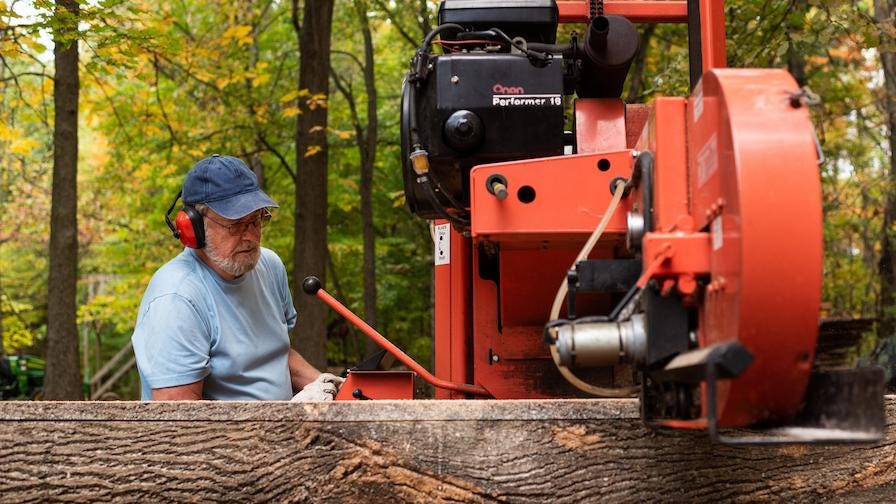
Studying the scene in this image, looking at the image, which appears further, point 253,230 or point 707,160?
point 253,230

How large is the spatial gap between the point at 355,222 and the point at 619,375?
1216 cm

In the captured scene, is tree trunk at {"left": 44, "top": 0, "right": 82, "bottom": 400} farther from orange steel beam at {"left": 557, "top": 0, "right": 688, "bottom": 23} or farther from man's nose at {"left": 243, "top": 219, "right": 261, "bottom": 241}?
orange steel beam at {"left": 557, "top": 0, "right": 688, "bottom": 23}

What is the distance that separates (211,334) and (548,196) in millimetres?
1564

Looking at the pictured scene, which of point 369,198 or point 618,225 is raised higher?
point 369,198

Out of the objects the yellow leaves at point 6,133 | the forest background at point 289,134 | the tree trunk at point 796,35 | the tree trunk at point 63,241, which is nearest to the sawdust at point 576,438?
the tree trunk at point 796,35

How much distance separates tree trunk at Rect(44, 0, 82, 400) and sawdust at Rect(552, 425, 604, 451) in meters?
6.19

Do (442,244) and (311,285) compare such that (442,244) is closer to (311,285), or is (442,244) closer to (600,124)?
(311,285)

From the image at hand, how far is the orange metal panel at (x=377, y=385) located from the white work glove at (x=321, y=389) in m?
0.08

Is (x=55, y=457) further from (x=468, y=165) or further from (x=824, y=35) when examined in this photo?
(x=824, y=35)

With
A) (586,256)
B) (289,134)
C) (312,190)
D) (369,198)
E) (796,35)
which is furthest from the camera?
(289,134)

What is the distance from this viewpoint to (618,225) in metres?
2.71

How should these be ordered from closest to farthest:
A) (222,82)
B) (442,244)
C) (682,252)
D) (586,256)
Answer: (682,252), (586,256), (442,244), (222,82)

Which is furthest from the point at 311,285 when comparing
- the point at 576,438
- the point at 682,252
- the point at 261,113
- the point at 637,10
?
the point at 261,113

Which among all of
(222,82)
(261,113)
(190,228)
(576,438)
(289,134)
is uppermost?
(222,82)
